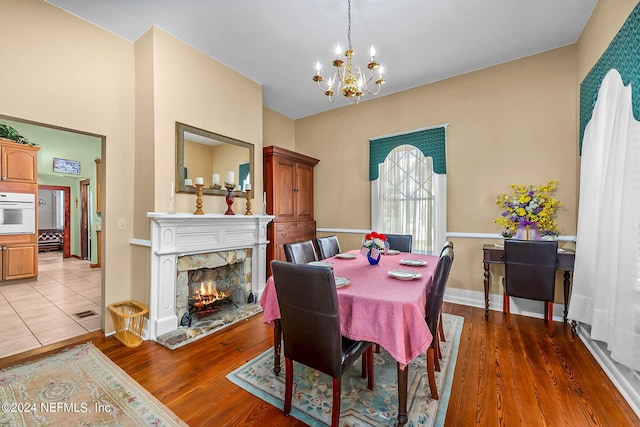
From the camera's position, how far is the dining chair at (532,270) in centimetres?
261

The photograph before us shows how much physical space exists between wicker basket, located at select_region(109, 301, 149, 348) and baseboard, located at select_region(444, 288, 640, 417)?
12.2 ft

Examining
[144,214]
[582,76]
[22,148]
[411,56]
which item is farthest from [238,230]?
[22,148]

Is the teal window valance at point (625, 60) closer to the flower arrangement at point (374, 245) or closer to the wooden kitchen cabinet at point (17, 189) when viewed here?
the flower arrangement at point (374, 245)

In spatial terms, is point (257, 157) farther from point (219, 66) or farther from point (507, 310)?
point (507, 310)

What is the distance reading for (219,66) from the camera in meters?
3.29

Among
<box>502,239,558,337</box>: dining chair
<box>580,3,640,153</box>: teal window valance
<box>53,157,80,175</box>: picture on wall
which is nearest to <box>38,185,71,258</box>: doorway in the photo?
<box>53,157,80,175</box>: picture on wall

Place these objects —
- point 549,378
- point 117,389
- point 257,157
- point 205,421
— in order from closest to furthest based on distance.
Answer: point 205,421 < point 117,389 < point 549,378 < point 257,157

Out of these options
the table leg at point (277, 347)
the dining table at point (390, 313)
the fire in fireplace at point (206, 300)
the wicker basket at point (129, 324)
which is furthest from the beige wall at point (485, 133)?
the wicker basket at point (129, 324)

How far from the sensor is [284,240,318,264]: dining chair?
2385mm

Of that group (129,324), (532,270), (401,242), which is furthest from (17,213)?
(532,270)

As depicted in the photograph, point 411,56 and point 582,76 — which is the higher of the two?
point 411,56

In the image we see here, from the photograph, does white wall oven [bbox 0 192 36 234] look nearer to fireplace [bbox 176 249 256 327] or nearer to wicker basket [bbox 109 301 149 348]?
wicker basket [bbox 109 301 149 348]

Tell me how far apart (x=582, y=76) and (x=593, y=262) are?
1945 mm

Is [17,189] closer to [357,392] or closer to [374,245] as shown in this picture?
[374,245]
